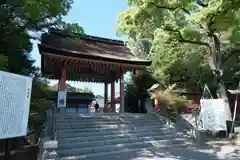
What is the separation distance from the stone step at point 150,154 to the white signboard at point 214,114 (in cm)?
192

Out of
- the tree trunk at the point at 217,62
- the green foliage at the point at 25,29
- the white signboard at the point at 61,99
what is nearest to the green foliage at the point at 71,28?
the green foliage at the point at 25,29

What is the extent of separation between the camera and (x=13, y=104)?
4484 millimetres

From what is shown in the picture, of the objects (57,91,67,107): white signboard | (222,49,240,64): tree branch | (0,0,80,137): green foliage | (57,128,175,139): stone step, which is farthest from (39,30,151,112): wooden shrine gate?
(222,49,240,64): tree branch

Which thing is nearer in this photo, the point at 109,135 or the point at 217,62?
the point at 109,135

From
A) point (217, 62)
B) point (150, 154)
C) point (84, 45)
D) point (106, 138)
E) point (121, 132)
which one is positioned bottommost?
point (150, 154)

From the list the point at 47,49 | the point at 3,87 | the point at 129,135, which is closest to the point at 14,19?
the point at 47,49

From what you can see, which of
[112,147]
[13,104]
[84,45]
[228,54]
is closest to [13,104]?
[13,104]

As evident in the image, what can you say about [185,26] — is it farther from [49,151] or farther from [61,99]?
[49,151]

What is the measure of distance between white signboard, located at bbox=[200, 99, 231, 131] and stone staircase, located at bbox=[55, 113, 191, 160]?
1.46 metres

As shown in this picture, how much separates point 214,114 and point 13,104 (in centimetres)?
931

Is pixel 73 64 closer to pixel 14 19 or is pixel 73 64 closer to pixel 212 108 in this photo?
pixel 14 19

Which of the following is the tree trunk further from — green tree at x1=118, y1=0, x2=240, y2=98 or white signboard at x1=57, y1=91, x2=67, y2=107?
white signboard at x1=57, y1=91, x2=67, y2=107

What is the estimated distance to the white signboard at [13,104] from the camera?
420cm

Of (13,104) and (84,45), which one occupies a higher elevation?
(84,45)
